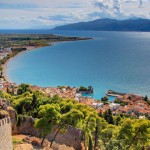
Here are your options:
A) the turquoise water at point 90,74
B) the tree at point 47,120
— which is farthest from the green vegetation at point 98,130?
the turquoise water at point 90,74

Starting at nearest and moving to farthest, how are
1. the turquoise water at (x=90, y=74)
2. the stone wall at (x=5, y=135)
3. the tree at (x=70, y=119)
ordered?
the stone wall at (x=5, y=135) → the tree at (x=70, y=119) → the turquoise water at (x=90, y=74)

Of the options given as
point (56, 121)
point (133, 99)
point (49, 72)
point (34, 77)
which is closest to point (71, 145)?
point (56, 121)

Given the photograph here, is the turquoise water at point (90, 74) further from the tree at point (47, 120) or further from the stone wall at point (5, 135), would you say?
the stone wall at point (5, 135)

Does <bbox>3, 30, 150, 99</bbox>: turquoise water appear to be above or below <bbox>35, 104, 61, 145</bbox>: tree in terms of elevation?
below

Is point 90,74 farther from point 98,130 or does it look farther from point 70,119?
point 70,119

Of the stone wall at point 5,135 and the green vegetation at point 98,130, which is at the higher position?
the stone wall at point 5,135

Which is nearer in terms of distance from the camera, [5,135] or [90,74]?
[5,135]

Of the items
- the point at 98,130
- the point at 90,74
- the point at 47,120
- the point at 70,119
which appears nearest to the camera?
the point at 47,120

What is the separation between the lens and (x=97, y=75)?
96688 millimetres

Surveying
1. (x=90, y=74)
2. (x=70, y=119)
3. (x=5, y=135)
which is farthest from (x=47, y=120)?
(x=90, y=74)

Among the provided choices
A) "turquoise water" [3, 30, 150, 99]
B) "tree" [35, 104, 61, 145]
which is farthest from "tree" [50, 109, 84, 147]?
"turquoise water" [3, 30, 150, 99]

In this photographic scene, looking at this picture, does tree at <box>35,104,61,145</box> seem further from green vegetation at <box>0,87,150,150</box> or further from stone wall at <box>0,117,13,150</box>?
stone wall at <box>0,117,13,150</box>

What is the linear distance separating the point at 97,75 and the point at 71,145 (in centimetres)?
7399

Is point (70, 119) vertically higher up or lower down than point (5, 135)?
lower down
